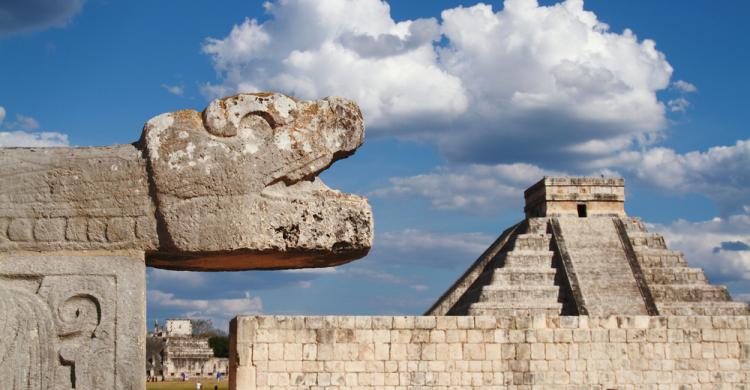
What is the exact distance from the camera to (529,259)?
103 feet

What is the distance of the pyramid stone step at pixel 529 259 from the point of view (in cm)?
3073

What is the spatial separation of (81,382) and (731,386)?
14877mm

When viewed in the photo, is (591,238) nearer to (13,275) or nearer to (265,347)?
(265,347)

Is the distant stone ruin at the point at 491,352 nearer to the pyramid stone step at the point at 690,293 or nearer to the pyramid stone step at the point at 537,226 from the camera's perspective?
the pyramid stone step at the point at 690,293

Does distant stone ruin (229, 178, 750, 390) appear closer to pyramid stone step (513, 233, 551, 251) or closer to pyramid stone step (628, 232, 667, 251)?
pyramid stone step (513, 233, 551, 251)

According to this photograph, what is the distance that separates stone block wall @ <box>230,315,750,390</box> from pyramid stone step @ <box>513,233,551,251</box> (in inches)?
630

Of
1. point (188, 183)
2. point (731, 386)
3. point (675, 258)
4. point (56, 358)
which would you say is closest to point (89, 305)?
point (56, 358)

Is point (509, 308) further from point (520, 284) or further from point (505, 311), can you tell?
point (520, 284)

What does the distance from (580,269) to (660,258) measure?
11.0 ft

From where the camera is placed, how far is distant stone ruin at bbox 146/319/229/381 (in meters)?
41.8

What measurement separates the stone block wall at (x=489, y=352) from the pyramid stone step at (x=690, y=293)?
14450mm

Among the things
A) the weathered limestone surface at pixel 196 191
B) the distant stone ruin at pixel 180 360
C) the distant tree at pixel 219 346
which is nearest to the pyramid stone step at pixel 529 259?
the distant stone ruin at pixel 180 360

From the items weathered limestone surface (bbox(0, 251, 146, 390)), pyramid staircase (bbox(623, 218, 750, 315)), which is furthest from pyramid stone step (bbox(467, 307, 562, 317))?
weathered limestone surface (bbox(0, 251, 146, 390))

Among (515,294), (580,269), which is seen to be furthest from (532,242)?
(515,294)
